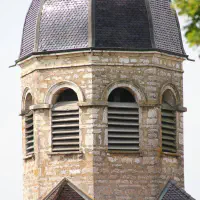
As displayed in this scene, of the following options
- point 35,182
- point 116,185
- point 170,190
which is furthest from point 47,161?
point 170,190

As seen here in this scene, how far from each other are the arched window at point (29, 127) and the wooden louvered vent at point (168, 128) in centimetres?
401

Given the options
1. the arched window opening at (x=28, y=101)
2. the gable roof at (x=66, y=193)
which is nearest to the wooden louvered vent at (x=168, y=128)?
the gable roof at (x=66, y=193)

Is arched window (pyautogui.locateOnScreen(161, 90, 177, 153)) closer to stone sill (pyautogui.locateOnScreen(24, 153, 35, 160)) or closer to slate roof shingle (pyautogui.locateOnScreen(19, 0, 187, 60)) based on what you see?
slate roof shingle (pyautogui.locateOnScreen(19, 0, 187, 60))

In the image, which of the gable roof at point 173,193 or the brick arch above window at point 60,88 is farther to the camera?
the brick arch above window at point 60,88

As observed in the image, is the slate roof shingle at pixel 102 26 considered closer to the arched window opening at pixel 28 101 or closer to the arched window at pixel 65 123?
the arched window opening at pixel 28 101

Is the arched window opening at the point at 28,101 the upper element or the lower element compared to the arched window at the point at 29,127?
upper

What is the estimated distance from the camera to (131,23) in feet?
76.5

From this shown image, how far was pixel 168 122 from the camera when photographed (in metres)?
23.8

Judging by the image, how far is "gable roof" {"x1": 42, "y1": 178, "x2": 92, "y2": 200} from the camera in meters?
22.0

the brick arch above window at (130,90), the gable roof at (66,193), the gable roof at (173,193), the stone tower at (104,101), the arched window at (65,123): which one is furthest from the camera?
the arched window at (65,123)

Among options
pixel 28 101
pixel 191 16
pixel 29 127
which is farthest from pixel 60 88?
pixel 191 16

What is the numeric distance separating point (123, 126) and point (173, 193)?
2427 mm

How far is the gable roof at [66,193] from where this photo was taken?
22031 mm

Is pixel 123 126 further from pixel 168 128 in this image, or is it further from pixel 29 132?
pixel 29 132
